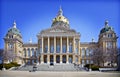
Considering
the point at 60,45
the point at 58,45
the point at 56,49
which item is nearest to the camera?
the point at 60,45

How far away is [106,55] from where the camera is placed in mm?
54250

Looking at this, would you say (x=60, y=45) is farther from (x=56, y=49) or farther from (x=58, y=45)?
(x=56, y=49)

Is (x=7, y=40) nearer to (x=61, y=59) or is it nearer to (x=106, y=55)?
(x=61, y=59)

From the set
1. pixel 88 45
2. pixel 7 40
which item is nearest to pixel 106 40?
pixel 88 45

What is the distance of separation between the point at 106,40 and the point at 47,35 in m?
15.1

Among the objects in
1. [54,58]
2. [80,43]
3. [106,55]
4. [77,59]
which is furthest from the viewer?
[80,43]

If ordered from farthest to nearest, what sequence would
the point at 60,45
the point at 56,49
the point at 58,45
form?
1. the point at 58,45
2. the point at 56,49
3. the point at 60,45

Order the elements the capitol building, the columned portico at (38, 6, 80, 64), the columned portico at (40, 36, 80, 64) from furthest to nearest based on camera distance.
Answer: the capitol building
the columned portico at (38, 6, 80, 64)
the columned portico at (40, 36, 80, 64)

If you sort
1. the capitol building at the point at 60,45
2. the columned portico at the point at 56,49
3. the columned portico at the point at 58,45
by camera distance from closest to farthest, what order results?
the columned portico at the point at 56,49
the columned portico at the point at 58,45
the capitol building at the point at 60,45

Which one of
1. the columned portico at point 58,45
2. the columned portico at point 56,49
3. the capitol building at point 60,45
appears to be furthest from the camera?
the capitol building at point 60,45

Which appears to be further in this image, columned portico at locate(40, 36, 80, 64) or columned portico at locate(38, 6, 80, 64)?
columned portico at locate(38, 6, 80, 64)

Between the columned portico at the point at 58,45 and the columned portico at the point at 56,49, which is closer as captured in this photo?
the columned portico at the point at 56,49

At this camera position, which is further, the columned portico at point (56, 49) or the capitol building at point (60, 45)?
the capitol building at point (60, 45)

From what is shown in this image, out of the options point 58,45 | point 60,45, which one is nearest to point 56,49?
point 58,45
